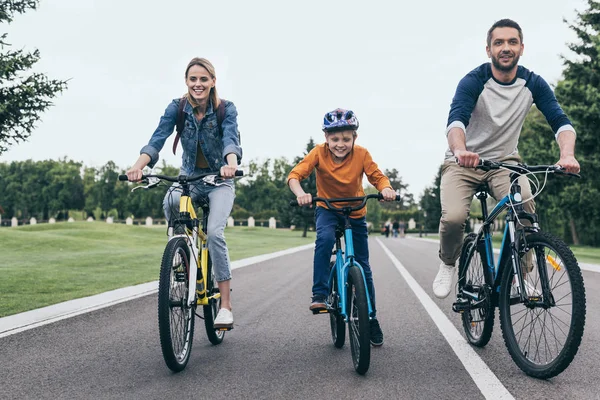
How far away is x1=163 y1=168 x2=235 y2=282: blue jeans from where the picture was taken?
465cm

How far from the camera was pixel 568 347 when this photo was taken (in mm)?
3414

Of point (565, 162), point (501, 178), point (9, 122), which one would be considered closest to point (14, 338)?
point (501, 178)

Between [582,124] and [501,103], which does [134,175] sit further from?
[582,124]

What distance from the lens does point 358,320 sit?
3859mm

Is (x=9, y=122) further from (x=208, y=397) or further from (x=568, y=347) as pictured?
(x=568, y=347)

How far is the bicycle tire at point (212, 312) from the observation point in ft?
15.6

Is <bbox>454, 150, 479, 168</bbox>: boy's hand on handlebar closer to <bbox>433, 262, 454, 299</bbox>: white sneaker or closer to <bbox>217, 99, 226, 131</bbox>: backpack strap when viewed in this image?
<bbox>433, 262, 454, 299</bbox>: white sneaker

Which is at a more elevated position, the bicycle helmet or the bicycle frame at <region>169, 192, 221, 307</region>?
the bicycle helmet

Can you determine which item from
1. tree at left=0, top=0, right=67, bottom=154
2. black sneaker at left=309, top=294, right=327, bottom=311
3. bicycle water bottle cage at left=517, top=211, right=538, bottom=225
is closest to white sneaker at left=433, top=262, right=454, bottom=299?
black sneaker at left=309, top=294, right=327, bottom=311

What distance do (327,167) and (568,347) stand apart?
7.26ft

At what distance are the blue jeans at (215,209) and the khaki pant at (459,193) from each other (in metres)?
1.85

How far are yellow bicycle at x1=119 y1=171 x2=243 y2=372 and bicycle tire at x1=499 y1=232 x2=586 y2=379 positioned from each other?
2.18 metres

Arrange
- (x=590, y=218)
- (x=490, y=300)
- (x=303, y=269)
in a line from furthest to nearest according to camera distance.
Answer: (x=590, y=218), (x=303, y=269), (x=490, y=300)

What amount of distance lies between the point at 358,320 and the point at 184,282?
4.30 ft
